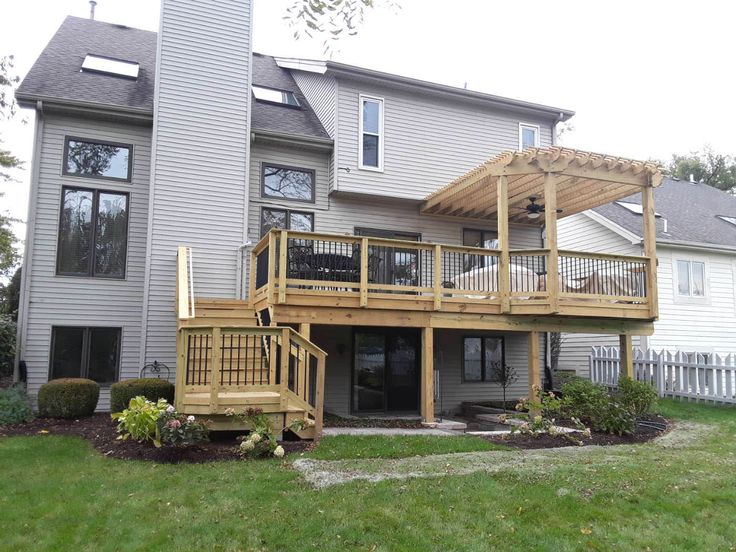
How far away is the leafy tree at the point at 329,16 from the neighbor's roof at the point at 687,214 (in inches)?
541

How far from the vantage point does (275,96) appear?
1367 cm

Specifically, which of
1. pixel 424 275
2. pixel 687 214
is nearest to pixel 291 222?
pixel 424 275

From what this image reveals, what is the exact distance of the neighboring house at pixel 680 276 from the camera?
1589 centimetres

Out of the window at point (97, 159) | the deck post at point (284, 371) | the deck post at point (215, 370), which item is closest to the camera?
the deck post at point (215, 370)

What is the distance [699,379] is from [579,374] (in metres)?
4.92

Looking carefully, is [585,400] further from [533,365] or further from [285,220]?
[285,220]

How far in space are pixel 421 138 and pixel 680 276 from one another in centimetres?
889

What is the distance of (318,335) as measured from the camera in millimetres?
11859

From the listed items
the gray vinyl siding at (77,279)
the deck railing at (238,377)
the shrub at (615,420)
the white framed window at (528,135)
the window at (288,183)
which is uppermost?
the white framed window at (528,135)

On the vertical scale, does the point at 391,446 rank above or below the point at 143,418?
below

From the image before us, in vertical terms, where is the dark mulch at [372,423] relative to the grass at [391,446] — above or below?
below

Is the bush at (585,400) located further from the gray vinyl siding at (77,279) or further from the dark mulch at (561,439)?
the gray vinyl siding at (77,279)

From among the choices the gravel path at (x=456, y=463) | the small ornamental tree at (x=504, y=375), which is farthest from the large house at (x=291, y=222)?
the gravel path at (x=456, y=463)

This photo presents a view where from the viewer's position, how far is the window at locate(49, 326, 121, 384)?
10188mm
